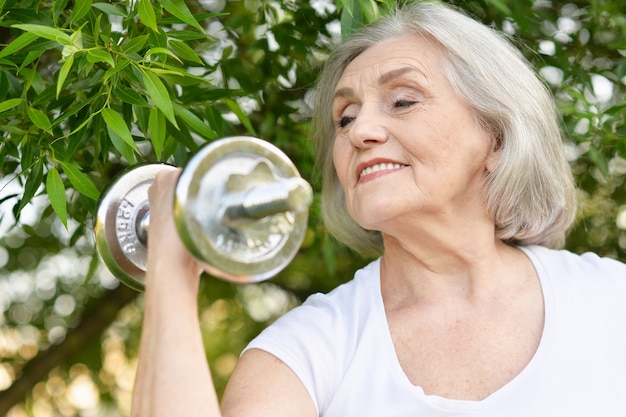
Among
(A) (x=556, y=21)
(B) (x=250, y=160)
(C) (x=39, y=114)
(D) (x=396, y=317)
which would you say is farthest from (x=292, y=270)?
(B) (x=250, y=160)

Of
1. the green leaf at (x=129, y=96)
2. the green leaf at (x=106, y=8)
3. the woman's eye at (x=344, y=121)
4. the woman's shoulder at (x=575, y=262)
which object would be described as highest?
the green leaf at (x=106, y=8)

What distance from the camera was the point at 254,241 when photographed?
3.57ft

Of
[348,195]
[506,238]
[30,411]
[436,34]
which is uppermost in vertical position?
[436,34]

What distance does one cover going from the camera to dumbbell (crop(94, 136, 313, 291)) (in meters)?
1.05

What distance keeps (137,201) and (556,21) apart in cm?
200

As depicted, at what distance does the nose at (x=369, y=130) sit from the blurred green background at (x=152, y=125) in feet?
0.70

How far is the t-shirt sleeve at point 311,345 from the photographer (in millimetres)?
1734

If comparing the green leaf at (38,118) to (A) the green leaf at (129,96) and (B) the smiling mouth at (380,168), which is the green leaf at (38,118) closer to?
(A) the green leaf at (129,96)

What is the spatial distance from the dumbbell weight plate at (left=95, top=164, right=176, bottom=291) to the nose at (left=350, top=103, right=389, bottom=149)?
61 cm

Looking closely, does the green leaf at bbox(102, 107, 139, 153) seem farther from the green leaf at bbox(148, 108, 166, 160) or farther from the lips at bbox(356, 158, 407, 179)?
the lips at bbox(356, 158, 407, 179)

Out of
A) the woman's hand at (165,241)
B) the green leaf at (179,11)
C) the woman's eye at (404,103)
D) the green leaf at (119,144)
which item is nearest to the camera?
the woman's hand at (165,241)

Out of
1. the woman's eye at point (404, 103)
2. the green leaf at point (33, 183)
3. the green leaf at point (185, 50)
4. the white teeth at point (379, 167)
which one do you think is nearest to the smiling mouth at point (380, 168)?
the white teeth at point (379, 167)

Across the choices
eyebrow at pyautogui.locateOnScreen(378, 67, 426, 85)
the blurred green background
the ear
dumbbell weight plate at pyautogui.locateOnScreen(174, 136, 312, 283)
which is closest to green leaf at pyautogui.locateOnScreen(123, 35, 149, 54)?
the blurred green background

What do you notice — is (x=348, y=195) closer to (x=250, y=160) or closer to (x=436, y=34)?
(x=436, y=34)
